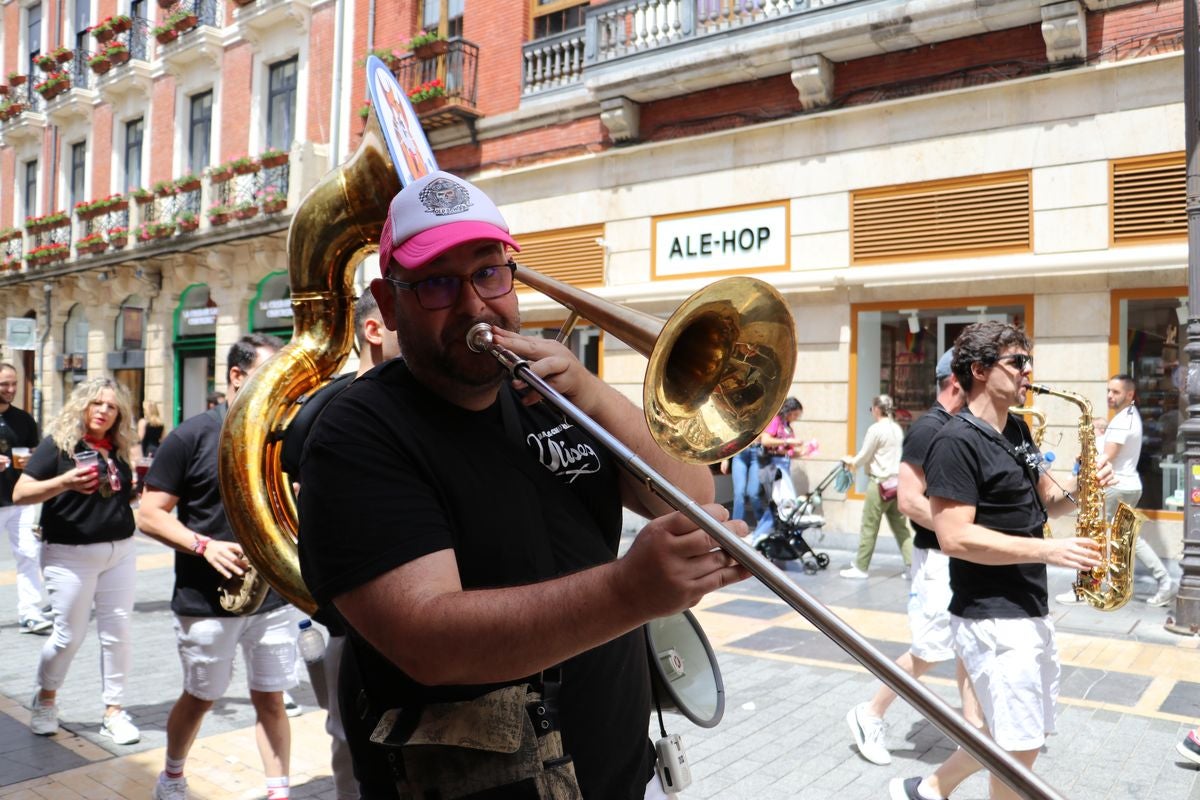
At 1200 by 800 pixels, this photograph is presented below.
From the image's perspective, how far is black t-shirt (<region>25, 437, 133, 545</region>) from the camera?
5.01 metres

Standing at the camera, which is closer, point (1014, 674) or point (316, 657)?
point (1014, 674)

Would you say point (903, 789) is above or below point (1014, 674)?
below

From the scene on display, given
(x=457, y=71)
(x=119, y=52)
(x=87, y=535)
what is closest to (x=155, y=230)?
(x=119, y=52)

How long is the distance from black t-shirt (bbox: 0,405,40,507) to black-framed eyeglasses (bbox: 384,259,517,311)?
256 inches

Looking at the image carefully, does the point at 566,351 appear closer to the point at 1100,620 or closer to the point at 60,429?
the point at 60,429

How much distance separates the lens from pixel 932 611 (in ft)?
15.2

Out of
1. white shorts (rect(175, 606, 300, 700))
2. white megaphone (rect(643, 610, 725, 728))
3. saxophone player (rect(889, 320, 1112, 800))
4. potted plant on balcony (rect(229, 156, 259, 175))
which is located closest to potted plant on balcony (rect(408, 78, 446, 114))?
potted plant on balcony (rect(229, 156, 259, 175))

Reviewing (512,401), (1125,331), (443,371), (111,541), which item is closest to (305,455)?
(443,371)

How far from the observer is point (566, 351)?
71.6 inches

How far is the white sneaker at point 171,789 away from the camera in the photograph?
3.96 meters

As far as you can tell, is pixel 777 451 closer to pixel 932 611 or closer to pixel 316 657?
pixel 932 611

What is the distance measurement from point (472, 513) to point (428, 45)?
1562 centimetres

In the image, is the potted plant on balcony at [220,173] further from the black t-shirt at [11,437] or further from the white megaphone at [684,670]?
the white megaphone at [684,670]

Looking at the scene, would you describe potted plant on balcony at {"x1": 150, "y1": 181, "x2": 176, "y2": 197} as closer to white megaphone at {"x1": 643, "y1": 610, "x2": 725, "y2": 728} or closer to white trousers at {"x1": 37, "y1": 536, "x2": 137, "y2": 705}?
white trousers at {"x1": 37, "y1": 536, "x2": 137, "y2": 705}
